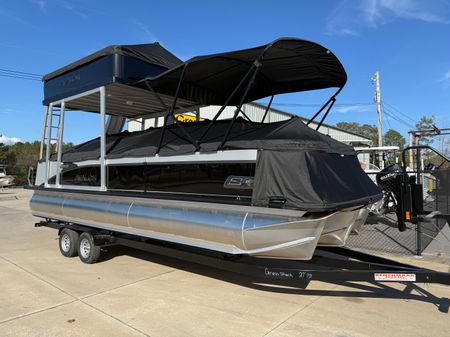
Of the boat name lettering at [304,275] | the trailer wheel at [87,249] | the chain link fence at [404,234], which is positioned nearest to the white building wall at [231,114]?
the trailer wheel at [87,249]

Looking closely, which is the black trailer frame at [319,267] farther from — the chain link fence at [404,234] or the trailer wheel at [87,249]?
the chain link fence at [404,234]

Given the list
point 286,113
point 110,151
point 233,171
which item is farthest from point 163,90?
point 286,113

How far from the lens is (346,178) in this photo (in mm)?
4289

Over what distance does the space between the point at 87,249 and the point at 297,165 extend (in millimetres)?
4269

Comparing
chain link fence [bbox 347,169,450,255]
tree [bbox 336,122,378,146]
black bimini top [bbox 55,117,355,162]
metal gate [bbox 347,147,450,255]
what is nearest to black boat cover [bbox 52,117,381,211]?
black bimini top [bbox 55,117,355,162]

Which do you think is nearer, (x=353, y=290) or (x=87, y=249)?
(x=353, y=290)

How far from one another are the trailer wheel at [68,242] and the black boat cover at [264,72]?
121 inches

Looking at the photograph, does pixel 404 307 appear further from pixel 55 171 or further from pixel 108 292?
pixel 55 171

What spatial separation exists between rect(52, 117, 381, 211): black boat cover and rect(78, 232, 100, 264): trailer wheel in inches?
90.9

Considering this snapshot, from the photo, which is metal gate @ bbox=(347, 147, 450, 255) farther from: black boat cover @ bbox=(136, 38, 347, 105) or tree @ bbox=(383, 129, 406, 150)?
tree @ bbox=(383, 129, 406, 150)

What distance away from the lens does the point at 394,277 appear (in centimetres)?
383

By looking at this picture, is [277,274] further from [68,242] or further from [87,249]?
[68,242]

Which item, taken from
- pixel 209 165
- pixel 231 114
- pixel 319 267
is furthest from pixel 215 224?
pixel 231 114

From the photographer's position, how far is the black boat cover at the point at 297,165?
375cm
